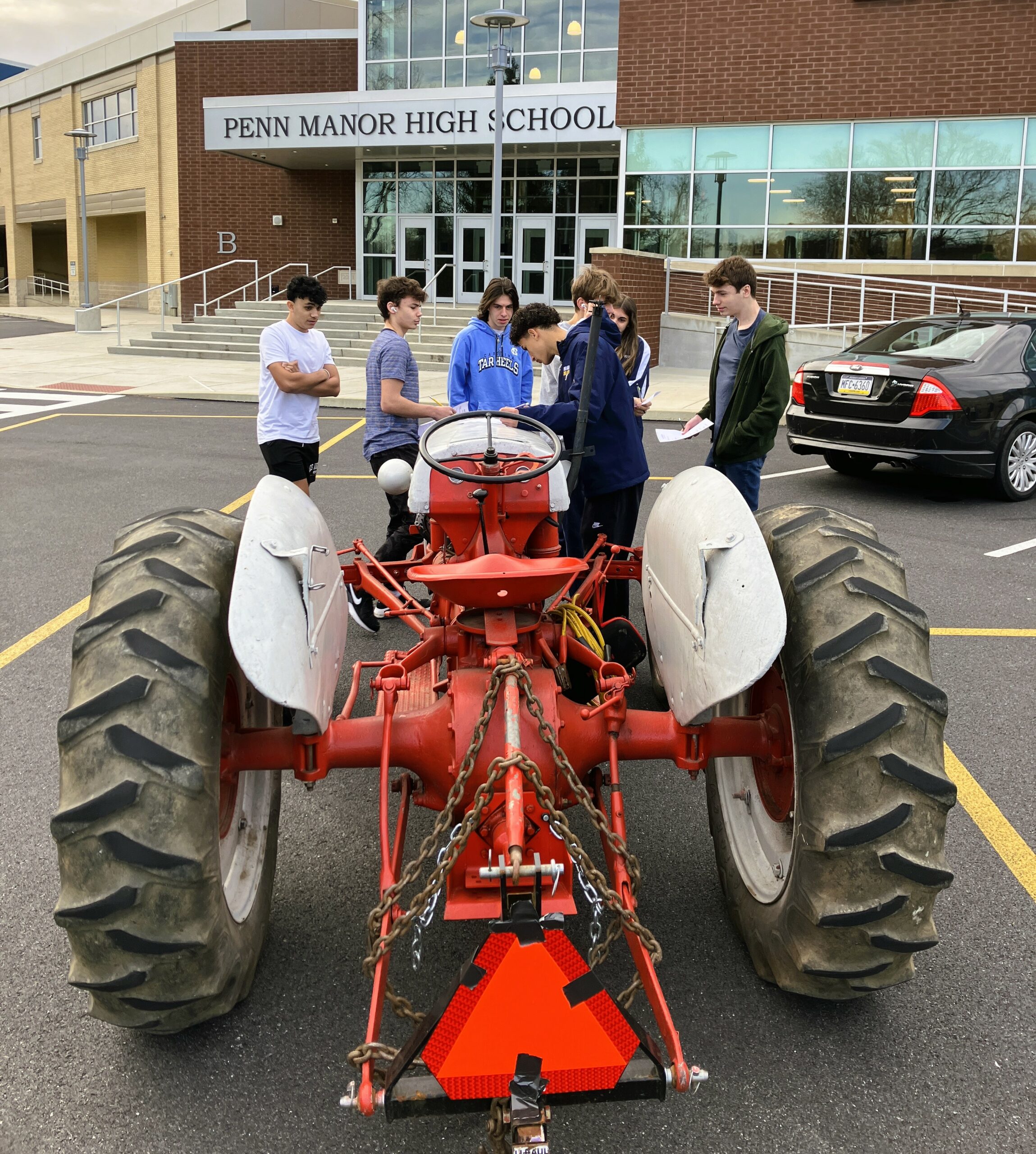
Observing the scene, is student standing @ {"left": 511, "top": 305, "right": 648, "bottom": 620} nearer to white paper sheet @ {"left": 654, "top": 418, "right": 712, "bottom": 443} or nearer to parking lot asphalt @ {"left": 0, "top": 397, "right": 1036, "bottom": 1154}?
parking lot asphalt @ {"left": 0, "top": 397, "right": 1036, "bottom": 1154}

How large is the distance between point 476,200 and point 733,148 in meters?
9.14

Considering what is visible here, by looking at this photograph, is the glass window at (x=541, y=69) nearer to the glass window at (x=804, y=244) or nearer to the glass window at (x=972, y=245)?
the glass window at (x=804, y=244)

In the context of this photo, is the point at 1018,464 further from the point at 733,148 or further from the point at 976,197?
the point at 733,148

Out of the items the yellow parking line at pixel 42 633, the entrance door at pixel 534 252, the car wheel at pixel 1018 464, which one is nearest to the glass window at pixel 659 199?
the entrance door at pixel 534 252

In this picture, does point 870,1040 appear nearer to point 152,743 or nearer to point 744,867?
point 744,867

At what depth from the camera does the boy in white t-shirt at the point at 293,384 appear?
683 cm

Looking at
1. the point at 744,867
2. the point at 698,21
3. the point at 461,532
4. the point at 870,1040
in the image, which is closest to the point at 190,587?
the point at 461,532

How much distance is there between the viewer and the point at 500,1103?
217 centimetres

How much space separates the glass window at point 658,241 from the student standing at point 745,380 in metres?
19.6

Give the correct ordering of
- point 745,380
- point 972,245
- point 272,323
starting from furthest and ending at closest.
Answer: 1. point 272,323
2. point 972,245
3. point 745,380

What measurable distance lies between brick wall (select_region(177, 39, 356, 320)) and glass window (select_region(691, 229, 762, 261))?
13.7 m

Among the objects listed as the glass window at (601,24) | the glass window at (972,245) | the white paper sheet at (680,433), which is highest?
the glass window at (601,24)

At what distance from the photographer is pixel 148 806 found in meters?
2.45

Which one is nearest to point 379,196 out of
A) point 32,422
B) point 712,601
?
point 32,422
